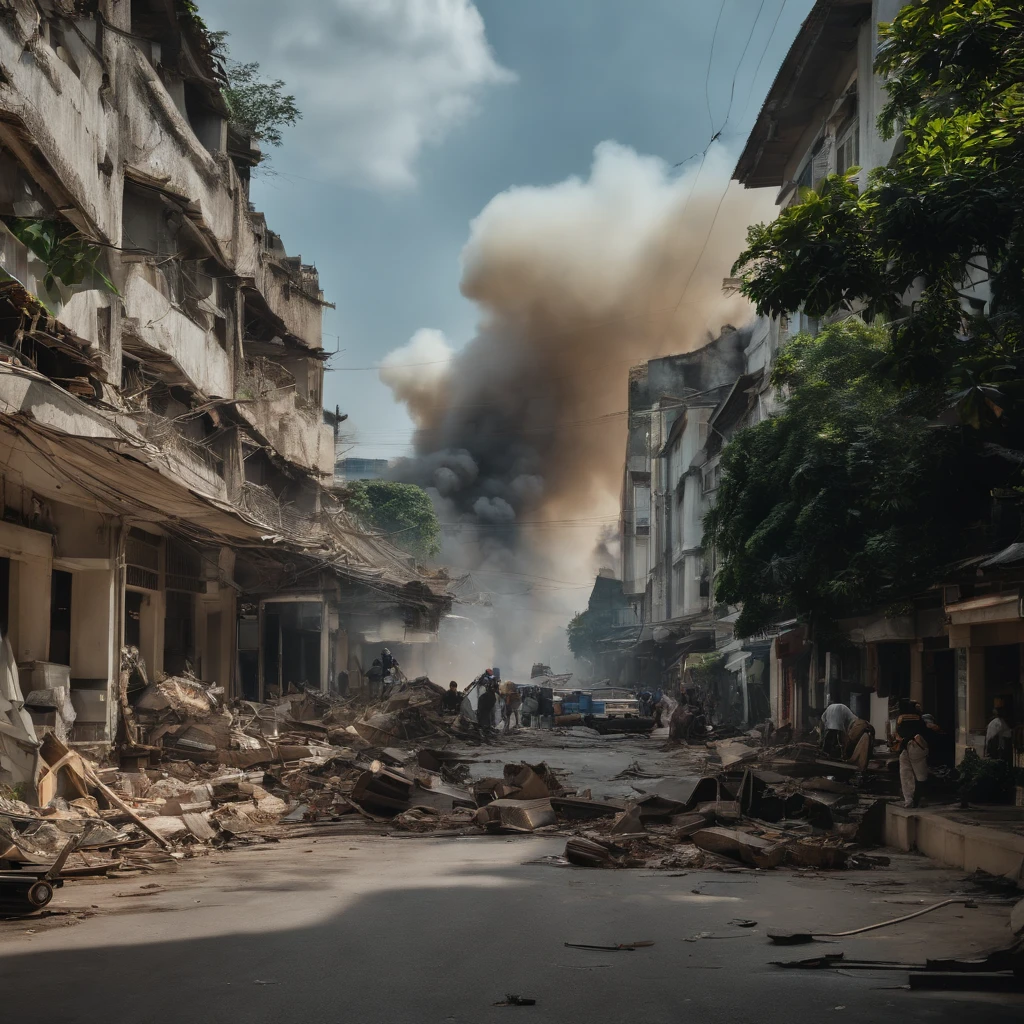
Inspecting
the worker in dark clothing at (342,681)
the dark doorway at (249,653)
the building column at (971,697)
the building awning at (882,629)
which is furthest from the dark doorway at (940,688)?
the worker in dark clothing at (342,681)

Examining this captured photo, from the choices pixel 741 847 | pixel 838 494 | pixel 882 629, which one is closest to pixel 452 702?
pixel 882 629

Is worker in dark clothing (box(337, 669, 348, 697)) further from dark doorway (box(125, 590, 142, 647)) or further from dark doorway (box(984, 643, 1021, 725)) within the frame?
dark doorway (box(984, 643, 1021, 725))

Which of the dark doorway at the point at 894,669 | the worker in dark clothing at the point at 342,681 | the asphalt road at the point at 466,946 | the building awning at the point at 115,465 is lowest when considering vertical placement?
the asphalt road at the point at 466,946

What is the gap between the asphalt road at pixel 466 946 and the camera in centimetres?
505

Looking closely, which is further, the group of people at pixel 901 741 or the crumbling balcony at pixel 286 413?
the crumbling balcony at pixel 286 413

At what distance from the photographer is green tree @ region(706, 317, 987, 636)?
1608 cm

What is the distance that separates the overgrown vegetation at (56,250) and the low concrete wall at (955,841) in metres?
10.0

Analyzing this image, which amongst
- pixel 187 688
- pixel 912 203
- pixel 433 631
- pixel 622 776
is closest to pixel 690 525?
pixel 433 631

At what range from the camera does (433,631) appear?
41.2 meters

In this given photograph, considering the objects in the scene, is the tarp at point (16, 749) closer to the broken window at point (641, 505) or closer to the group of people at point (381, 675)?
the group of people at point (381, 675)

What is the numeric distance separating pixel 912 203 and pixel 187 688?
13980 millimetres

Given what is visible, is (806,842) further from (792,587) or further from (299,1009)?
(792,587)

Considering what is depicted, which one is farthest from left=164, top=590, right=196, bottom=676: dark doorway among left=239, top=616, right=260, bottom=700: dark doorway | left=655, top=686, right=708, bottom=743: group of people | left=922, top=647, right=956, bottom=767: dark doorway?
left=922, top=647, right=956, bottom=767: dark doorway

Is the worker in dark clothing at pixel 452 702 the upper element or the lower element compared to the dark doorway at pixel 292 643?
lower
